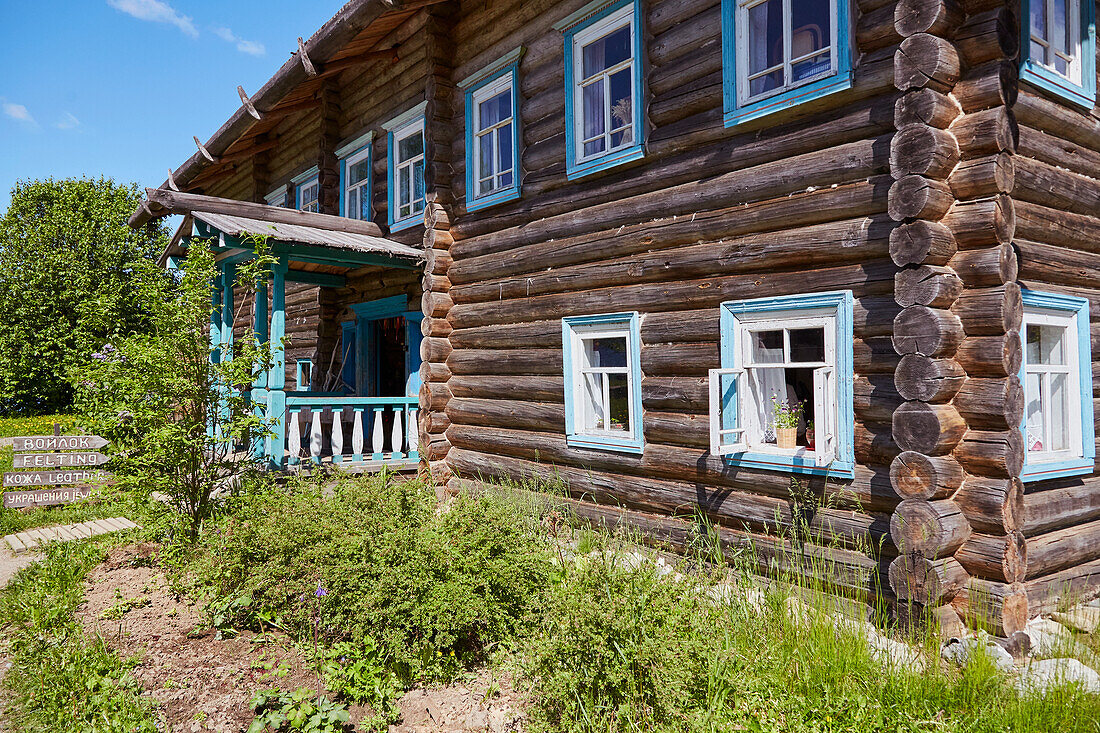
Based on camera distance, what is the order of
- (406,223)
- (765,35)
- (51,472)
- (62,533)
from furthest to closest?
(406,223) → (51,472) → (62,533) → (765,35)

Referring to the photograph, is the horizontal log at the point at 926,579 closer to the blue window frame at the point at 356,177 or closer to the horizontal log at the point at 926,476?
the horizontal log at the point at 926,476

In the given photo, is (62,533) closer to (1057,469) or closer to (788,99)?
(788,99)

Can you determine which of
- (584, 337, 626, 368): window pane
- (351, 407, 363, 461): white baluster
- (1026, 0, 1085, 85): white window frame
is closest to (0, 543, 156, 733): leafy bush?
(351, 407, 363, 461): white baluster

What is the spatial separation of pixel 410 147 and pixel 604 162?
15.9 ft

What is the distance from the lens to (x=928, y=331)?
4754mm

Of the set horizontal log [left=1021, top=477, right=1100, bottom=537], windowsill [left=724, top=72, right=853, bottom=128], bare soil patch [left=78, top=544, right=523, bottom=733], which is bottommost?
bare soil patch [left=78, top=544, right=523, bottom=733]

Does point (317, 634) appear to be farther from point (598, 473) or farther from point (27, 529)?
point (27, 529)

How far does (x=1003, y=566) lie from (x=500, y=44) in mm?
7953

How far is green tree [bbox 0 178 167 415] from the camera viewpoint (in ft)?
77.9

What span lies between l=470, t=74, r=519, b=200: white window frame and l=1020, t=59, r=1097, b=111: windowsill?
17.4ft

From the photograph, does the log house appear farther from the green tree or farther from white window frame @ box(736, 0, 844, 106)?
the green tree

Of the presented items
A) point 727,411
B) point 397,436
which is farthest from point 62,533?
point 727,411

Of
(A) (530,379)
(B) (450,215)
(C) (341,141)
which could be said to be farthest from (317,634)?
(C) (341,141)

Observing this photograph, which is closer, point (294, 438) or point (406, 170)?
point (294, 438)
